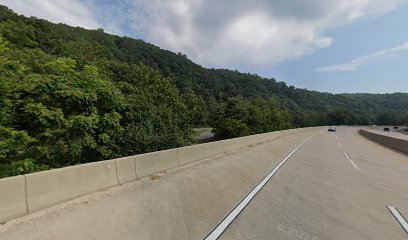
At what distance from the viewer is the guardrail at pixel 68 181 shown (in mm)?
5758

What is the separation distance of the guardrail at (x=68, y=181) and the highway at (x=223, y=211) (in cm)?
18

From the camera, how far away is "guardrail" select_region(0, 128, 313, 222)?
5.76m

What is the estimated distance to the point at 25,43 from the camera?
121ft

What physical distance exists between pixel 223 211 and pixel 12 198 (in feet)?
12.6

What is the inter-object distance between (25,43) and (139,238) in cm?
3732

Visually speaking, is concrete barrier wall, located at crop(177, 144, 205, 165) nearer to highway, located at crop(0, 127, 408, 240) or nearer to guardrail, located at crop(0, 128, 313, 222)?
guardrail, located at crop(0, 128, 313, 222)

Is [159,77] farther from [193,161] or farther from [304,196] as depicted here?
[304,196]

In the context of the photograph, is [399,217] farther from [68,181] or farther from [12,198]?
[12,198]

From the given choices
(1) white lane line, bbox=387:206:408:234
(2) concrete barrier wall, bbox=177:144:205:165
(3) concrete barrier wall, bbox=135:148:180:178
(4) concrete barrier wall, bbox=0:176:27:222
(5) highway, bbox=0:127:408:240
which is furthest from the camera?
(2) concrete barrier wall, bbox=177:144:205:165

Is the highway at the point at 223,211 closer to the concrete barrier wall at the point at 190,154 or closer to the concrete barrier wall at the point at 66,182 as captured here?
the concrete barrier wall at the point at 66,182

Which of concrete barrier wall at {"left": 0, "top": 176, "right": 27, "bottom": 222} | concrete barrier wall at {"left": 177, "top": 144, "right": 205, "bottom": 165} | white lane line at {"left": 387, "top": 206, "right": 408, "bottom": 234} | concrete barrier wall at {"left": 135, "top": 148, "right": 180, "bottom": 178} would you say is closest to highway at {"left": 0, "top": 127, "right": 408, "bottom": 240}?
white lane line at {"left": 387, "top": 206, "right": 408, "bottom": 234}

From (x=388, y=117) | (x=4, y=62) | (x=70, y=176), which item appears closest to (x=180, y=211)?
(x=70, y=176)

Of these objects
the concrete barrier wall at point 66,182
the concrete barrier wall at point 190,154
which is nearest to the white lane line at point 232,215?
the concrete barrier wall at point 66,182

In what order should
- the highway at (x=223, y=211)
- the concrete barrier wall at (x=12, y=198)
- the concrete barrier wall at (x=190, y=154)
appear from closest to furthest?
1. the concrete barrier wall at (x=12, y=198)
2. the highway at (x=223, y=211)
3. the concrete barrier wall at (x=190, y=154)
